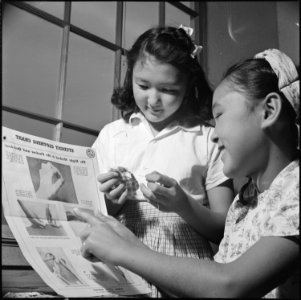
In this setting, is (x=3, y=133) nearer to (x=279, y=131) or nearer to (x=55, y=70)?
(x=279, y=131)

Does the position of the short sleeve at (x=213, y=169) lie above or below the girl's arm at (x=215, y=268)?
above

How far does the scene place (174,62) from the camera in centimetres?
102

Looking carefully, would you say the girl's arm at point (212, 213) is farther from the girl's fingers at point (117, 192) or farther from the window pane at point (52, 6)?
the window pane at point (52, 6)

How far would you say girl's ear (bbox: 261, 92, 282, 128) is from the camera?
2.25 feet

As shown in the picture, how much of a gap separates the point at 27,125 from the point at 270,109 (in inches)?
33.5

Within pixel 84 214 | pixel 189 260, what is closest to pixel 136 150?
pixel 84 214

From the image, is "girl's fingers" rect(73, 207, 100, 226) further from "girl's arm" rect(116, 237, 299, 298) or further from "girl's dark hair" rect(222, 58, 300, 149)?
"girl's dark hair" rect(222, 58, 300, 149)

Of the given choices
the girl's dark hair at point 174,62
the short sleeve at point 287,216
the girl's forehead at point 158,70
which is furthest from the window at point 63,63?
the short sleeve at point 287,216

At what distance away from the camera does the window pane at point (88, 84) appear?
145cm

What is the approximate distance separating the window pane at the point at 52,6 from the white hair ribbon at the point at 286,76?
0.90 m

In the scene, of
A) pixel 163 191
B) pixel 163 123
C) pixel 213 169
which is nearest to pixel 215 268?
pixel 163 191

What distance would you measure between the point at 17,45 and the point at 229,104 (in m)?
0.85

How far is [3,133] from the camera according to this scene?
2.13 feet

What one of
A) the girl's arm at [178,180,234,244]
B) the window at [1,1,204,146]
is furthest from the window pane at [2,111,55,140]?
the girl's arm at [178,180,234,244]
